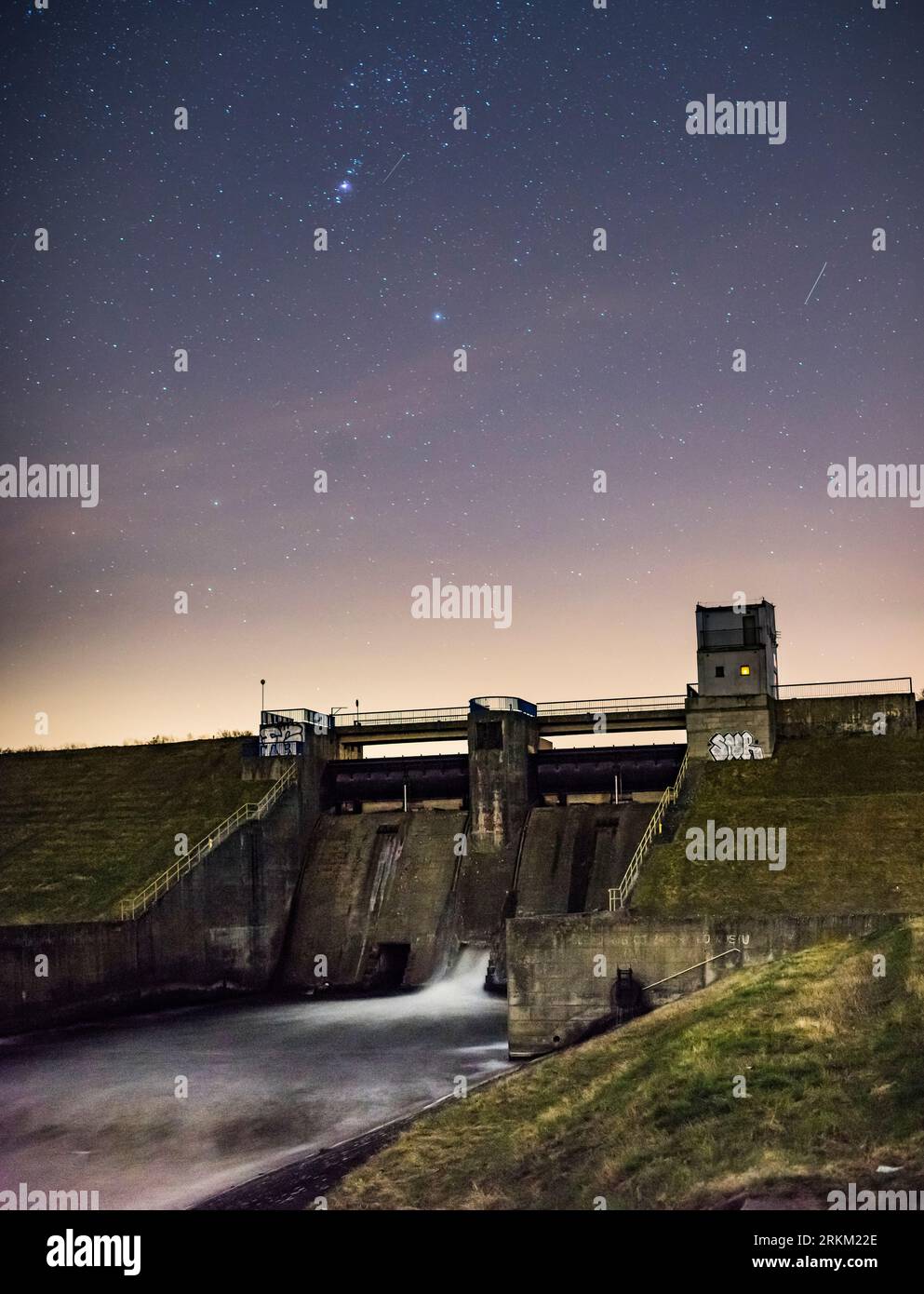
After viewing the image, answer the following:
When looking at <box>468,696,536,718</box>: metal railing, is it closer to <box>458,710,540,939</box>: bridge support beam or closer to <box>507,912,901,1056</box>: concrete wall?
<box>458,710,540,939</box>: bridge support beam

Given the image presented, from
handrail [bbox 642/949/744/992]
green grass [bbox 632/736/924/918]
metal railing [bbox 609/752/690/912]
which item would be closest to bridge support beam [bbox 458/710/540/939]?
metal railing [bbox 609/752/690/912]

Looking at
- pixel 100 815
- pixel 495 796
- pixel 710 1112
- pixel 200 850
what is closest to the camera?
pixel 710 1112

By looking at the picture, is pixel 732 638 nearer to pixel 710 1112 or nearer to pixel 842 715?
pixel 842 715

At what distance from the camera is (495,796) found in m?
62.6

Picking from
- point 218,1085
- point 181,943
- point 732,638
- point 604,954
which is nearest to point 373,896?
point 181,943

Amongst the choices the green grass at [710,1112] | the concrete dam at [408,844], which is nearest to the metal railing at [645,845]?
the concrete dam at [408,844]

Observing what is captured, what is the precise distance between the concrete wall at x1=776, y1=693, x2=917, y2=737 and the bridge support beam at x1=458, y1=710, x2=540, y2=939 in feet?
38.7

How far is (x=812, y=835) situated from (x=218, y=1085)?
21.8 m

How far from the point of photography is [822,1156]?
26.5 metres

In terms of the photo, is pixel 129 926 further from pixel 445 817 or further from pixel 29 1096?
pixel 445 817

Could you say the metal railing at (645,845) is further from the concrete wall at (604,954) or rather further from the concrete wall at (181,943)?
the concrete wall at (181,943)

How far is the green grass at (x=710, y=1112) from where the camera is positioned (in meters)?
26.7

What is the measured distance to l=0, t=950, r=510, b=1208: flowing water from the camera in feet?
113
